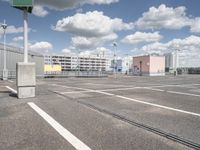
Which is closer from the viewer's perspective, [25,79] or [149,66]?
[25,79]

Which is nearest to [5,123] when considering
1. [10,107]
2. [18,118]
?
[18,118]

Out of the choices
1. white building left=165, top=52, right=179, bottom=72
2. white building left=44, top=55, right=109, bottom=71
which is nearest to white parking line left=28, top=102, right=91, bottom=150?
white building left=165, top=52, right=179, bottom=72

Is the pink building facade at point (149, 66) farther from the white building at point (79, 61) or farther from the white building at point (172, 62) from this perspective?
the white building at point (79, 61)

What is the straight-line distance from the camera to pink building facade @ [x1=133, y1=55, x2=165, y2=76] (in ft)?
188

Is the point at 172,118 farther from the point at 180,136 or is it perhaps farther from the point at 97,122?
the point at 97,122

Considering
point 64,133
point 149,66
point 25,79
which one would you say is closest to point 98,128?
point 64,133

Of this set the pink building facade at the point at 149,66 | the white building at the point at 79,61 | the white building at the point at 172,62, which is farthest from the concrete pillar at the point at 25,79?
the white building at the point at 79,61

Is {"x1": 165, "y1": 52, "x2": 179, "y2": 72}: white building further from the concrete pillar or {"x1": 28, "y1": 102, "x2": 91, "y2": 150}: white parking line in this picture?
{"x1": 28, "y1": 102, "x2": 91, "y2": 150}: white parking line

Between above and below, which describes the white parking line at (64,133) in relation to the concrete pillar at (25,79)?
below

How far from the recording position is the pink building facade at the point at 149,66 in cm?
5740

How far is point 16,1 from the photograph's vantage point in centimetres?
1039

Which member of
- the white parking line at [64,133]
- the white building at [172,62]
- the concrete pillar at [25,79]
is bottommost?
the white parking line at [64,133]

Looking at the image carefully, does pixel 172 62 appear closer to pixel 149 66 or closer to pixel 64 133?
pixel 149 66

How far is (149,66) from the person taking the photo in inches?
2258
